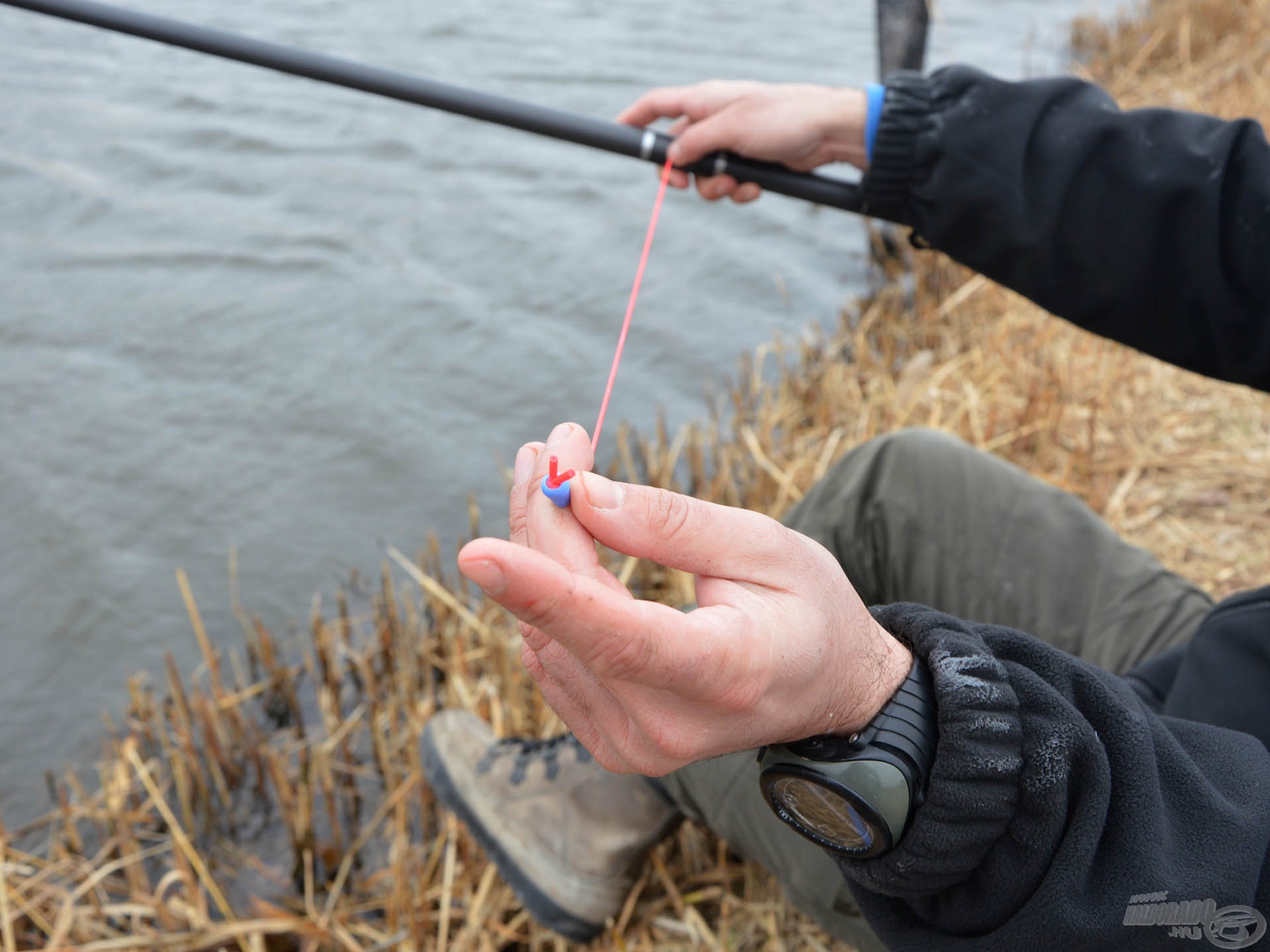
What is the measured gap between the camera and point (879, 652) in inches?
42.8

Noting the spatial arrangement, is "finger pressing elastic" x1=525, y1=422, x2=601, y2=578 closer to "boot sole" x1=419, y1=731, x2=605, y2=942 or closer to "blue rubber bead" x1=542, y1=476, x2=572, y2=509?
"blue rubber bead" x1=542, y1=476, x2=572, y2=509

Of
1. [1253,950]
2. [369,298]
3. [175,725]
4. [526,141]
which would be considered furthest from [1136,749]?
[526,141]

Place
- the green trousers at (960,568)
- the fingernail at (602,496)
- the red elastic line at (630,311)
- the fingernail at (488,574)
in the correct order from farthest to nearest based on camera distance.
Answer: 1. the green trousers at (960,568)
2. the red elastic line at (630,311)
3. the fingernail at (602,496)
4. the fingernail at (488,574)

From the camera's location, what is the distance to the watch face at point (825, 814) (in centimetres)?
105

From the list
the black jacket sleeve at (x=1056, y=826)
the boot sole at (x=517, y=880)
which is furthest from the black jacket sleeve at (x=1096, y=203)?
the boot sole at (x=517, y=880)

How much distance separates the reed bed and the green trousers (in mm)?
445

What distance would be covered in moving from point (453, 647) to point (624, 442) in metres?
1.03

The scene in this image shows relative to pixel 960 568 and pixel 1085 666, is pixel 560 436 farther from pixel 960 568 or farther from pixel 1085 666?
pixel 960 568

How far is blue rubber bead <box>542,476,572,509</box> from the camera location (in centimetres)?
94

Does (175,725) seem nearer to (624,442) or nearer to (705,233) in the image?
(624,442)

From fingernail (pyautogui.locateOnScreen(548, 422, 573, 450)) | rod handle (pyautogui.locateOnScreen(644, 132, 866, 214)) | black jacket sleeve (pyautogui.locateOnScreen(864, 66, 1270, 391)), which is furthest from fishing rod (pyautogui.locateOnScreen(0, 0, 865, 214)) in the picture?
fingernail (pyautogui.locateOnScreen(548, 422, 573, 450))

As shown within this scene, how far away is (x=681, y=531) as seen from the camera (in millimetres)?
925

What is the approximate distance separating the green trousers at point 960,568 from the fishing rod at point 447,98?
0.58 m

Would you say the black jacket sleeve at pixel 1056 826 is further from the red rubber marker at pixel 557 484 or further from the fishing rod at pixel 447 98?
the fishing rod at pixel 447 98
